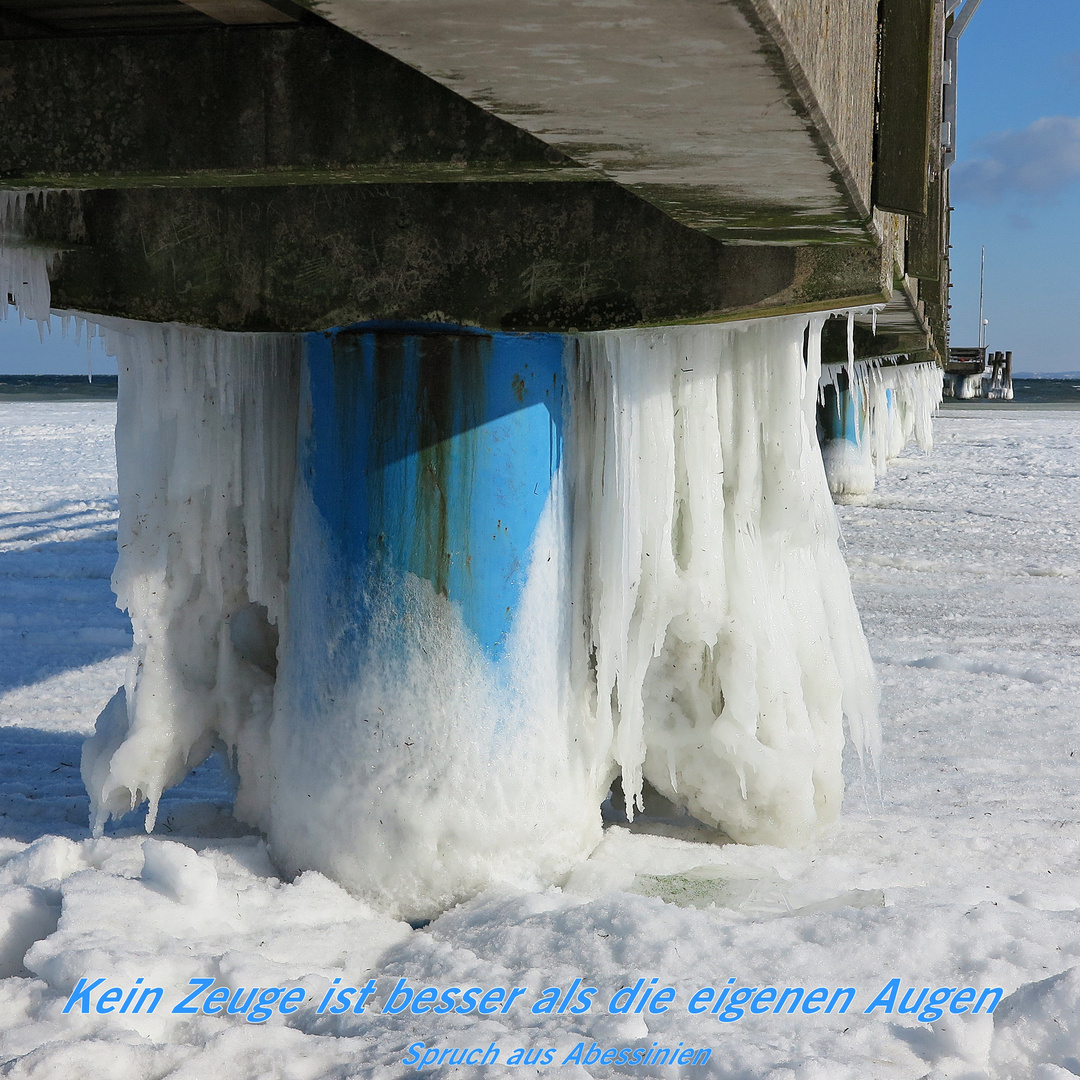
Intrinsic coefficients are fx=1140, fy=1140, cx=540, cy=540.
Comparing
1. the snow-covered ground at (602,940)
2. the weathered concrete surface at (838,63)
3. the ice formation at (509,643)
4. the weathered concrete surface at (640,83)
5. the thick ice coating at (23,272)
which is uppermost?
the weathered concrete surface at (838,63)

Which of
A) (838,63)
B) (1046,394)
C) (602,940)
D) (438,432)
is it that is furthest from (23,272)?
(1046,394)

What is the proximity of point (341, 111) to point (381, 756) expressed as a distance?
1.77 metres

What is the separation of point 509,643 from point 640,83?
191cm

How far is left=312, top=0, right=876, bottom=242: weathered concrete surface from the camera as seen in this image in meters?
1.55

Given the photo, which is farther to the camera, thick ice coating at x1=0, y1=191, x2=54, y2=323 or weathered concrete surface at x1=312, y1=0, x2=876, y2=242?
thick ice coating at x1=0, y1=191, x2=54, y2=323

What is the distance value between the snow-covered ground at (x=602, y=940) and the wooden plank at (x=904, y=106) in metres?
1.91

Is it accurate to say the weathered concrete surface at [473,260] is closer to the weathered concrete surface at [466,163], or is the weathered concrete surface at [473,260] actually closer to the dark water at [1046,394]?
the weathered concrete surface at [466,163]

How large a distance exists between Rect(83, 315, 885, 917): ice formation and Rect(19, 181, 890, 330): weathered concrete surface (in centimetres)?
25

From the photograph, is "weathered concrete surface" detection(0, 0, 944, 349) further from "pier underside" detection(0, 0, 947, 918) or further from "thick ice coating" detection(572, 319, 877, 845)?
"thick ice coating" detection(572, 319, 877, 845)

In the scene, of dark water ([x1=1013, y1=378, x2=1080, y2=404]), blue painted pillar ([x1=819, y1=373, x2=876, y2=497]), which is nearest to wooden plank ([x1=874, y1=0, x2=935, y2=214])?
blue painted pillar ([x1=819, y1=373, x2=876, y2=497])

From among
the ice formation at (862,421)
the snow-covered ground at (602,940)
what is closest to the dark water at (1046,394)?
the ice formation at (862,421)

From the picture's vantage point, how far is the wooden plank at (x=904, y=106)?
10.1 ft

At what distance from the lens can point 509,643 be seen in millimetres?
3393

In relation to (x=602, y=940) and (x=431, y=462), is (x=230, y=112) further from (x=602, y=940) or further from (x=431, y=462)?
(x=602, y=940)
